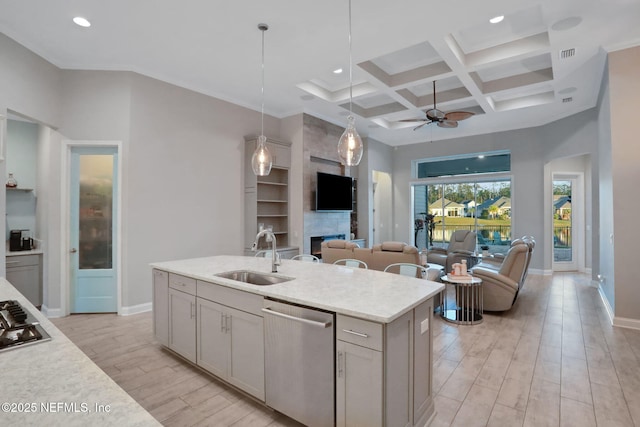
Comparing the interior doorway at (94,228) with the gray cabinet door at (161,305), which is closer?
the gray cabinet door at (161,305)

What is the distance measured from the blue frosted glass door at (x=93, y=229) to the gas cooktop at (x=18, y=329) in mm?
3187

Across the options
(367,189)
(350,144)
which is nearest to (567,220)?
(367,189)

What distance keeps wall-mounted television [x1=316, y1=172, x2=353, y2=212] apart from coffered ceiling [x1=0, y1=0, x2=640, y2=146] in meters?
1.49

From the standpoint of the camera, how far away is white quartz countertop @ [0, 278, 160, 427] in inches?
32.6

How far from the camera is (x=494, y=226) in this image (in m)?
8.57

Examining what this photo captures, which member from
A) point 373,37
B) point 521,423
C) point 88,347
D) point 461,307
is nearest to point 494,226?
point 461,307

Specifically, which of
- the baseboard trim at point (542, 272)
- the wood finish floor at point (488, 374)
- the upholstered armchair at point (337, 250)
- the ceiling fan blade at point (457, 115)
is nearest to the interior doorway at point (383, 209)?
the baseboard trim at point (542, 272)

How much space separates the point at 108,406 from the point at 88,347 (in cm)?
324

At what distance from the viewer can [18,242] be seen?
180 inches

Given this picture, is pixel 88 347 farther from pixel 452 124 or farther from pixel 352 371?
pixel 452 124

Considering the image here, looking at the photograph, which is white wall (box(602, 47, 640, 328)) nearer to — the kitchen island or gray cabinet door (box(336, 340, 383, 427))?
the kitchen island

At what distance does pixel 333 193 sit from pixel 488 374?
179 inches

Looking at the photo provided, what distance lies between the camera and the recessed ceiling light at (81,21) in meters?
3.42

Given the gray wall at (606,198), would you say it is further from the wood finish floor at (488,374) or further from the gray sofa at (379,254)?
the gray sofa at (379,254)
